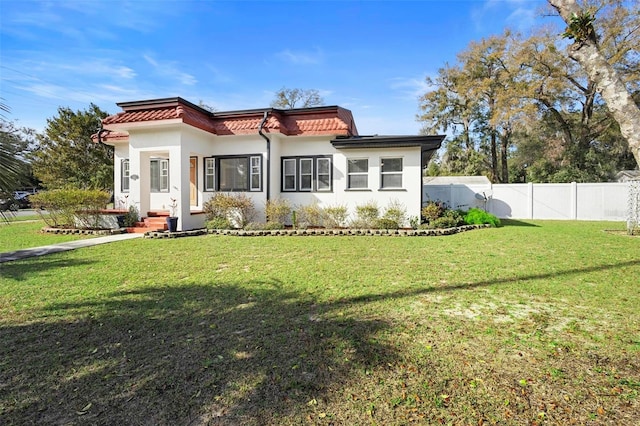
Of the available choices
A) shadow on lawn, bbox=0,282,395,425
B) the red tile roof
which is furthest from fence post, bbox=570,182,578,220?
shadow on lawn, bbox=0,282,395,425

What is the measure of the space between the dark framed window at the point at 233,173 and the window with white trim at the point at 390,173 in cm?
479

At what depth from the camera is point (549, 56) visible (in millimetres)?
21516

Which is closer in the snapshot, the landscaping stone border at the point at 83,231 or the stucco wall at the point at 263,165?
the landscaping stone border at the point at 83,231

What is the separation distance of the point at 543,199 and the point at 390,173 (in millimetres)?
10406

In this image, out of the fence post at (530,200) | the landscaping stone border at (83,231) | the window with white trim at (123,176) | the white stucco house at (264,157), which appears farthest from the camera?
the fence post at (530,200)

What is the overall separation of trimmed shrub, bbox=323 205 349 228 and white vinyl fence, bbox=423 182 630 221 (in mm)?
7521

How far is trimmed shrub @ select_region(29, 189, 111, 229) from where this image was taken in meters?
11.9

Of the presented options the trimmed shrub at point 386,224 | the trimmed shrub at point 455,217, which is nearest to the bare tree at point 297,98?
the trimmed shrub at point 455,217

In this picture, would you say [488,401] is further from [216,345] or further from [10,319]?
[10,319]

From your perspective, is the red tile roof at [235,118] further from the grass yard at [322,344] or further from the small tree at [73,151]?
the small tree at [73,151]

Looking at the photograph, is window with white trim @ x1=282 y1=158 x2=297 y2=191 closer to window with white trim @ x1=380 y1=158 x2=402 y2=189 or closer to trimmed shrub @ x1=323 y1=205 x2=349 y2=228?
trimmed shrub @ x1=323 y1=205 x2=349 y2=228

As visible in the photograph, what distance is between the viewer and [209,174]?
14.0 m

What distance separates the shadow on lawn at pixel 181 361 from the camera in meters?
2.41

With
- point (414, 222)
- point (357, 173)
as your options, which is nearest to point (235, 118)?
point (357, 173)
